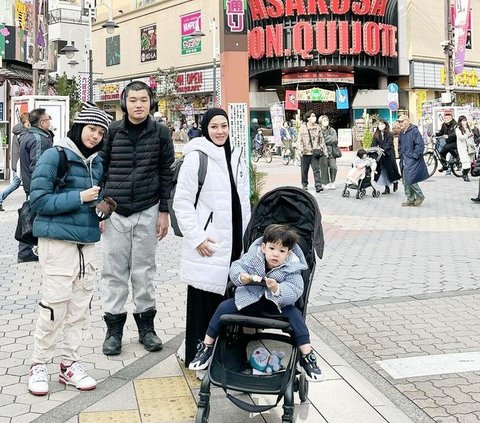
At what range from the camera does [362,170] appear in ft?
49.4

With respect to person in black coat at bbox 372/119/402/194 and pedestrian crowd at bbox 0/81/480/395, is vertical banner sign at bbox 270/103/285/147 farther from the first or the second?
pedestrian crowd at bbox 0/81/480/395

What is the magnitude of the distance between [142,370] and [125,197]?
119 cm

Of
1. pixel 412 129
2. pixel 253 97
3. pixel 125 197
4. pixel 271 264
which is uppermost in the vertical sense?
pixel 253 97

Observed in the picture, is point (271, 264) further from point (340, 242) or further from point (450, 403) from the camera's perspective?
point (340, 242)

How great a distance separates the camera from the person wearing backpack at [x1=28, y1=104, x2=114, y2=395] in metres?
4.22

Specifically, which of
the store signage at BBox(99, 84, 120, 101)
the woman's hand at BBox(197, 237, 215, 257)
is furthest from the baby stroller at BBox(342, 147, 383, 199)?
the store signage at BBox(99, 84, 120, 101)

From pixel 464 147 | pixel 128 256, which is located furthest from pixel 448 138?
pixel 128 256

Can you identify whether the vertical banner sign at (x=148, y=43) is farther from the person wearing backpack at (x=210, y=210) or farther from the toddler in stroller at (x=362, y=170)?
the person wearing backpack at (x=210, y=210)

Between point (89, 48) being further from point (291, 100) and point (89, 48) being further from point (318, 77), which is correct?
point (318, 77)

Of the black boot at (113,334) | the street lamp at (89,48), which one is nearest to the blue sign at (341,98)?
the street lamp at (89,48)

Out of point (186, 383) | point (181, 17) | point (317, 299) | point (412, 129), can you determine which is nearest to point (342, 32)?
point (181, 17)

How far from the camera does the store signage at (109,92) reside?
5203cm

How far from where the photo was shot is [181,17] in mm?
45156

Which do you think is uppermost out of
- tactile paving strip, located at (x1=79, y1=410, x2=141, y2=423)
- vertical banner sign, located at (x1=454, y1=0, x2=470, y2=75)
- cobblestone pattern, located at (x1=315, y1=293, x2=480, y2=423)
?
vertical banner sign, located at (x1=454, y1=0, x2=470, y2=75)
